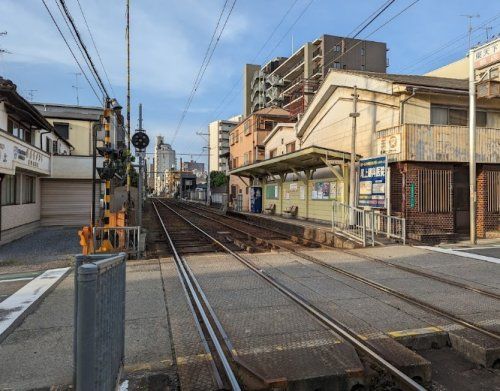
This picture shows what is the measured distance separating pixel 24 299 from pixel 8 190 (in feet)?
35.6

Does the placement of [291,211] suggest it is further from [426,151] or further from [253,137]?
[253,137]

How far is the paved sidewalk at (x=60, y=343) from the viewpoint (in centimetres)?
419

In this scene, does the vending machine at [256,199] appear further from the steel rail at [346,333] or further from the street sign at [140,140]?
the steel rail at [346,333]

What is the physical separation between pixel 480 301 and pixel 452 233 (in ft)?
32.8

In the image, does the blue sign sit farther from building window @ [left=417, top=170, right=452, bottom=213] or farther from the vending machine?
the vending machine

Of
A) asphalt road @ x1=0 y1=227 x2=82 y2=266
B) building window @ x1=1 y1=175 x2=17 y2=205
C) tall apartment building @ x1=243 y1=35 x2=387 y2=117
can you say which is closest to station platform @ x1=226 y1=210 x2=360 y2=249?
asphalt road @ x1=0 y1=227 x2=82 y2=266

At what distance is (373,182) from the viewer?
1611cm

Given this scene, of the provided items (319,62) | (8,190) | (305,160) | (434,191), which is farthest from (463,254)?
(319,62)

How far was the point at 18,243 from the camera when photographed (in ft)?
50.9

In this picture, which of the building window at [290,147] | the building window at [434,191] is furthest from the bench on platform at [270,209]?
the building window at [434,191]

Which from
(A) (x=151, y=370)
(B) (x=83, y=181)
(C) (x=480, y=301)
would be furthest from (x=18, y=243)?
(C) (x=480, y=301)

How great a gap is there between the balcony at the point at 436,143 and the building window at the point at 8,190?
14.9 m

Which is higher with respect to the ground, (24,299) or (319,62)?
(319,62)

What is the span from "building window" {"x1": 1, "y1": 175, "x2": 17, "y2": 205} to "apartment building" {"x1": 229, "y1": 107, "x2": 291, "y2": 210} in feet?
77.4
